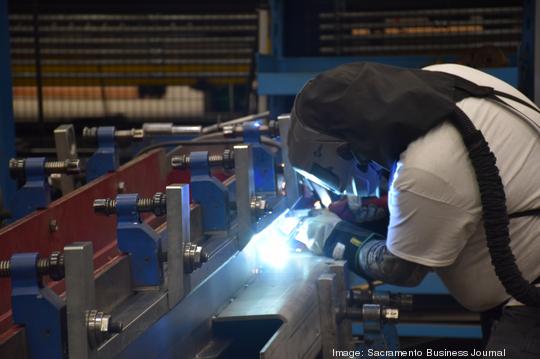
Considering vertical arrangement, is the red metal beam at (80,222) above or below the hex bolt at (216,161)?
below

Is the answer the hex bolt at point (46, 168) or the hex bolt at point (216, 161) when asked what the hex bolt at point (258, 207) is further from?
the hex bolt at point (46, 168)

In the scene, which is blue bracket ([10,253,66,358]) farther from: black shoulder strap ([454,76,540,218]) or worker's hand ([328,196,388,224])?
worker's hand ([328,196,388,224])

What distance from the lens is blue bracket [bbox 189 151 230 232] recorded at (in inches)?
90.4

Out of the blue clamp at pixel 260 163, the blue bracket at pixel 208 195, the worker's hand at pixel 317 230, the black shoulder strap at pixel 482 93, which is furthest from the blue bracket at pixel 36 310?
the blue clamp at pixel 260 163

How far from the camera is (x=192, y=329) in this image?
229cm

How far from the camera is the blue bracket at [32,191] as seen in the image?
92.0 inches

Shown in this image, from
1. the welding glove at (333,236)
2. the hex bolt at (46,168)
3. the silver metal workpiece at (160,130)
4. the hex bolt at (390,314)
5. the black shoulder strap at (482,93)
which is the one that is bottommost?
the hex bolt at (390,314)

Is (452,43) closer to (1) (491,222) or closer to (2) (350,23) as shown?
(2) (350,23)

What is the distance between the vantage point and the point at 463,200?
2080 millimetres

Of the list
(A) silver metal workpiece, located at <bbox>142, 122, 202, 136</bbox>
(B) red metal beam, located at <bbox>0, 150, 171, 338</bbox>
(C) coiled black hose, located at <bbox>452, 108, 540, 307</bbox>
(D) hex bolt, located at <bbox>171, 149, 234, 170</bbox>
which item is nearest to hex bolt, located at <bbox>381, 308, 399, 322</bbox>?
(C) coiled black hose, located at <bbox>452, 108, 540, 307</bbox>

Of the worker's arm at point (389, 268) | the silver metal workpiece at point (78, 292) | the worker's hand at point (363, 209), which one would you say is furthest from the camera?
the worker's hand at point (363, 209)

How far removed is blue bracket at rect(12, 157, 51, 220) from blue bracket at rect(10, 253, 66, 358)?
0.79m

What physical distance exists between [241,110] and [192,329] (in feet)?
14.9

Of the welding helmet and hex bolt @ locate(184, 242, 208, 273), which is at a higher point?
the welding helmet
